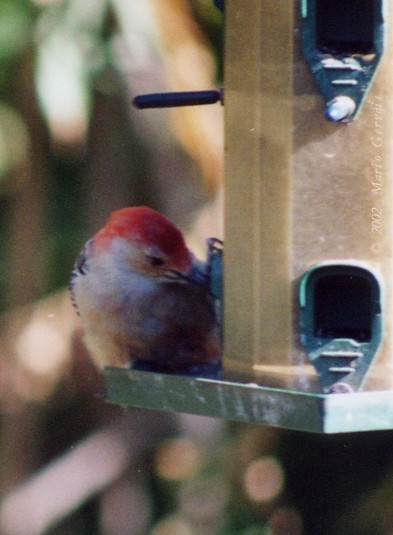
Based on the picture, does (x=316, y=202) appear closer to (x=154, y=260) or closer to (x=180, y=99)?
(x=180, y=99)

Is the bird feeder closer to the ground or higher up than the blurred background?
higher up

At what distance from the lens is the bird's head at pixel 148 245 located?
365 centimetres

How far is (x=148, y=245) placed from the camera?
12.1 ft

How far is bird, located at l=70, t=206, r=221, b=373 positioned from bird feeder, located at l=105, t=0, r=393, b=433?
607mm

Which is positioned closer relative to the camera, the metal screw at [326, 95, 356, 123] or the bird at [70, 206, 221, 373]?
the metal screw at [326, 95, 356, 123]

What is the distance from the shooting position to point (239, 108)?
305 centimetres

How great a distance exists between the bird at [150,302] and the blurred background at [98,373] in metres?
1.19

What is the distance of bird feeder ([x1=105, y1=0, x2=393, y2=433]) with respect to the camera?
113 inches

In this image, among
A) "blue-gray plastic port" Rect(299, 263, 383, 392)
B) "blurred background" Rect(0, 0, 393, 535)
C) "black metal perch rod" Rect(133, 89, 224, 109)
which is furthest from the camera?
"blurred background" Rect(0, 0, 393, 535)

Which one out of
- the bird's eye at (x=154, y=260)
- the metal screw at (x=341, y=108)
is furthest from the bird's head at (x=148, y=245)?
the metal screw at (x=341, y=108)

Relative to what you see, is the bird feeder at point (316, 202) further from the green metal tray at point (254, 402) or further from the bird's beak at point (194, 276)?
the bird's beak at point (194, 276)

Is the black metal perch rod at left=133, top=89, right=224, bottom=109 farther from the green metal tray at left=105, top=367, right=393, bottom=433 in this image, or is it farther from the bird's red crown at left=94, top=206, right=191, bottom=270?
the green metal tray at left=105, top=367, right=393, bottom=433

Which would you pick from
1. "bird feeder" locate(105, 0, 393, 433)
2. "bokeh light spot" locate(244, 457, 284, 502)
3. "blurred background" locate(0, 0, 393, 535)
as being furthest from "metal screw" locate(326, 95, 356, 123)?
"bokeh light spot" locate(244, 457, 284, 502)

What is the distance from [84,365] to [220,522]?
0.94m
